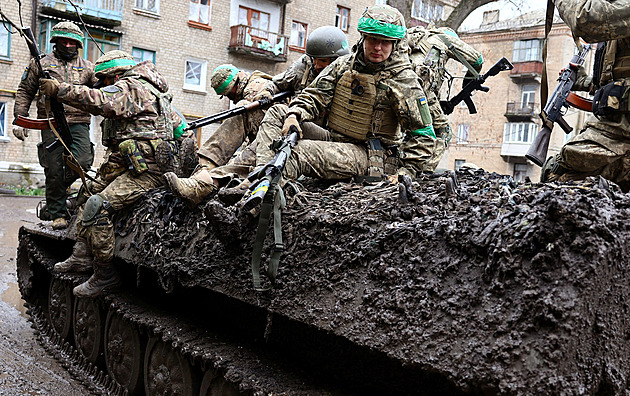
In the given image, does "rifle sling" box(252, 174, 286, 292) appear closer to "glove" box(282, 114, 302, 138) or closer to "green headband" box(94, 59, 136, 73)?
"glove" box(282, 114, 302, 138)

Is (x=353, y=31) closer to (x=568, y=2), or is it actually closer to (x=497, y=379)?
(x=568, y=2)

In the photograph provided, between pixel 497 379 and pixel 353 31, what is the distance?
2251 centimetres

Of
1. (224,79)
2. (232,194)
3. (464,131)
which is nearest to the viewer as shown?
(232,194)

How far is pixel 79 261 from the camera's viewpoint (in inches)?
195

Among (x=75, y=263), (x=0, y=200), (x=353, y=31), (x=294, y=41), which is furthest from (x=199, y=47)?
(x=75, y=263)

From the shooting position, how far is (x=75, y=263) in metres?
4.94

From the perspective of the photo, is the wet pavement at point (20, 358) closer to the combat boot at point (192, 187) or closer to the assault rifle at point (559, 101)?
the combat boot at point (192, 187)

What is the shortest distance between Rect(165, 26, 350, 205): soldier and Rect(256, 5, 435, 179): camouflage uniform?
0.25 meters

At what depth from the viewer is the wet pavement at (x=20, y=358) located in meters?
4.61

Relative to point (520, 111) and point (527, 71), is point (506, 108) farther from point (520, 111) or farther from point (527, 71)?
point (527, 71)

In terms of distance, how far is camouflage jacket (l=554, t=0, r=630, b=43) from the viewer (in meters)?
3.34

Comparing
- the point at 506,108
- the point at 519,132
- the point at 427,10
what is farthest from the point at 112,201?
the point at 506,108

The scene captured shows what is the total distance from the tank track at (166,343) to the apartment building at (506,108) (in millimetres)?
23766

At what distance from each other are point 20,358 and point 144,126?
2.18 m
